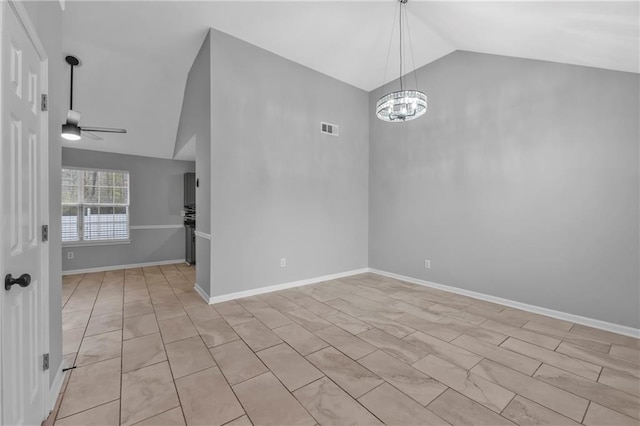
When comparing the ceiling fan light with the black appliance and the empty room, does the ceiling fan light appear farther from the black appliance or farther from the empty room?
the black appliance

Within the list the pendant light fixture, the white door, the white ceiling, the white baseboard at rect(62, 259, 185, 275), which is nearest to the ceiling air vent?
the white ceiling

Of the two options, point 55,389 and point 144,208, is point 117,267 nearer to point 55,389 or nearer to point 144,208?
point 144,208

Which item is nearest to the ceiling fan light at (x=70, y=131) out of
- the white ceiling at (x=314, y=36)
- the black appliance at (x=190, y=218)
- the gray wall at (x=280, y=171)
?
the white ceiling at (x=314, y=36)

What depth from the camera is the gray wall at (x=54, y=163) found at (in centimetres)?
167

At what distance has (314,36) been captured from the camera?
3721 millimetres

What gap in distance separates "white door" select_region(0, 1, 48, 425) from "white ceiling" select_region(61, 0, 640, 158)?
2.43 metres

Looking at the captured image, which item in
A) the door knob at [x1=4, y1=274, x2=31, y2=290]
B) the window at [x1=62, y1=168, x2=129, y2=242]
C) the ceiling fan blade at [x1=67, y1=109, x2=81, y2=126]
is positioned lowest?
the door knob at [x1=4, y1=274, x2=31, y2=290]

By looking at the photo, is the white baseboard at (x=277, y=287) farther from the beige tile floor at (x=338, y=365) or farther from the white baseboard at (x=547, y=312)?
the white baseboard at (x=547, y=312)

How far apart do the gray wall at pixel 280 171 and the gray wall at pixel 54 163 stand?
1676 millimetres

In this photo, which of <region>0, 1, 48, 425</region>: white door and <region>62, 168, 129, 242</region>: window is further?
<region>62, 168, 129, 242</region>: window

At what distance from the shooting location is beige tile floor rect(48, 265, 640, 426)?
5.35ft

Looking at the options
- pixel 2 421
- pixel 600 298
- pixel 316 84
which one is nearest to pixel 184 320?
pixel 2 421

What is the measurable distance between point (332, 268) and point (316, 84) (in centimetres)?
324

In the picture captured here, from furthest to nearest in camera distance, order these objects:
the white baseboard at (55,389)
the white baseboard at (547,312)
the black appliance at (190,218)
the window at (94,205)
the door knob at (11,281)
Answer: the black appliance at (190,218) → the window at (94,205) → the white baseboard at (547,312) → the white baseboard at (55,389) → the door knob at (11,281)
